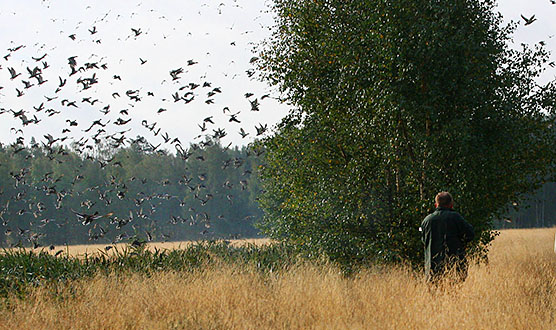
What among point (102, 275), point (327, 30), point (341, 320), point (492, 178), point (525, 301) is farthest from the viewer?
point (327, 30)

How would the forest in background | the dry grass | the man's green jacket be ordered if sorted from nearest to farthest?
the dry grass → the man's green jacket → the forest in background

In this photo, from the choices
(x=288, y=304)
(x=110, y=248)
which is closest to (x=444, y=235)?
(x=288, y=304)

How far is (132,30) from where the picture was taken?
1366cm

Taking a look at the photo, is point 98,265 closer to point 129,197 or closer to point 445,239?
point 445,239

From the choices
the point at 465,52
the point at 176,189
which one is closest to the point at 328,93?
the point at 465,52

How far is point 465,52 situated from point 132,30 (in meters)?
8.01

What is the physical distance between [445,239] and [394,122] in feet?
11.7

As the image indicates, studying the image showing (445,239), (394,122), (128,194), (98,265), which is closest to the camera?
(445,239)

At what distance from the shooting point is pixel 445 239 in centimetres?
909

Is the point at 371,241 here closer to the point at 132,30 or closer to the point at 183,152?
the point at 183,152

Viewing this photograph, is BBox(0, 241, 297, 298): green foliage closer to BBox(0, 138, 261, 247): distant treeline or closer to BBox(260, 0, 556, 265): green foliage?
BBox(260, 0, 556, 265): green foliage

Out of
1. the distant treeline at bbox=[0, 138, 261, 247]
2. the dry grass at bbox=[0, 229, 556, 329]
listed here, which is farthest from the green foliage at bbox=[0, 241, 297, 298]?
the distant treeline at bbox=[0, 138, 261, 247]

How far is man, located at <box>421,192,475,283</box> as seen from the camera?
9039mm

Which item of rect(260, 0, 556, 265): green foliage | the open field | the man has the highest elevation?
rect(260, 0, 556, 265): green foliage
